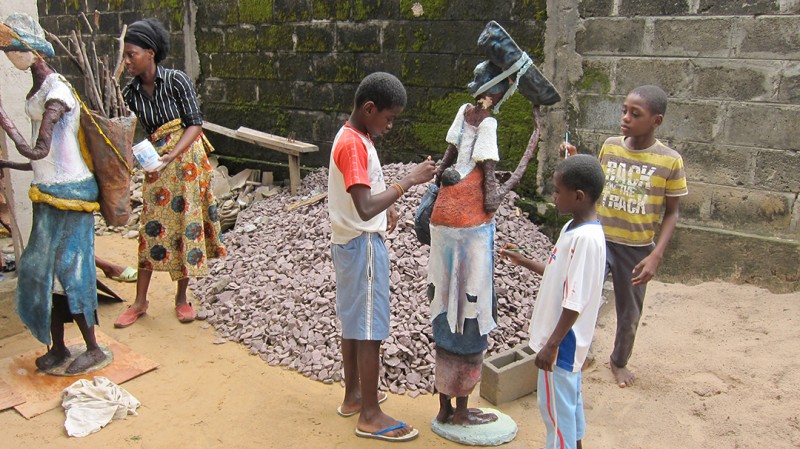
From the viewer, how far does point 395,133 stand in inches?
253

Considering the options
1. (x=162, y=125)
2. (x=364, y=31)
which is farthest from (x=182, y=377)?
(x=364, y=31)

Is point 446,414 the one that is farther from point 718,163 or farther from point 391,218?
point 718,163

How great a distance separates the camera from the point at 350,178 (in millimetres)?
2752

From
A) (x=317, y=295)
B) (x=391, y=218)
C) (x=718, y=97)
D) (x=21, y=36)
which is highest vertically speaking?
(x=21, y=36)

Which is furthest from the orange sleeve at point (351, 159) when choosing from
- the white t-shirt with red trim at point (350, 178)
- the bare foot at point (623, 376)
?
the bare foot at point (623, 376)

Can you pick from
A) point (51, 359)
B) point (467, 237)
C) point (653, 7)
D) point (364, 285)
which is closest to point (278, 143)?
point (51, 359)

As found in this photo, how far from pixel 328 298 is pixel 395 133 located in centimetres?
257

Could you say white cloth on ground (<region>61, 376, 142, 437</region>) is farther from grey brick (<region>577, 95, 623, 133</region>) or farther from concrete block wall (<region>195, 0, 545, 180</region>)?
grey brick (<region>577, 95, 623, 133</region>)

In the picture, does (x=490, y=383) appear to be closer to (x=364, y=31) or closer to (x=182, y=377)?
(x=182, y=377)

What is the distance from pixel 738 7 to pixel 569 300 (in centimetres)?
339

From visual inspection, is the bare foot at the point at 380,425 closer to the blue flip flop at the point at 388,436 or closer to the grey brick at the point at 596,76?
the blue flip flop at the point at 388,436

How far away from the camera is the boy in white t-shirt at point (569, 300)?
8.11 ft

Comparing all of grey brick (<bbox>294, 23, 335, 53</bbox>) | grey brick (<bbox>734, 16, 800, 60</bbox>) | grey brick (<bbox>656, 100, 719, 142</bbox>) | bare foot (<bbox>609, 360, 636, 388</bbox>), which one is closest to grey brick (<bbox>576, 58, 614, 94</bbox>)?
grey brick (<bbox>656, 100, 719, 142</bbox>)

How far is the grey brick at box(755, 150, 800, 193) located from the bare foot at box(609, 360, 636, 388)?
2.09 metres
